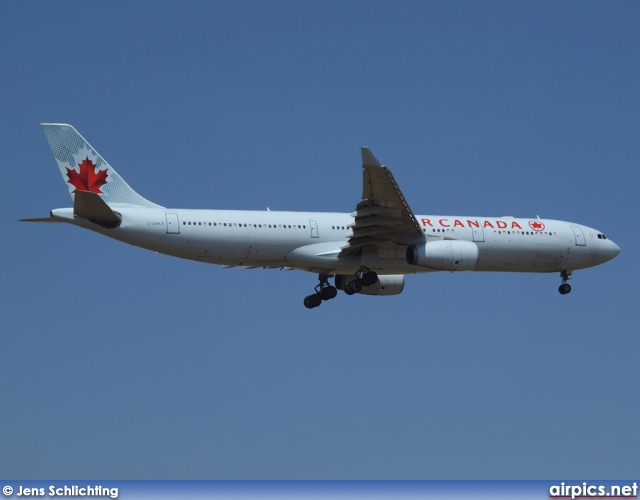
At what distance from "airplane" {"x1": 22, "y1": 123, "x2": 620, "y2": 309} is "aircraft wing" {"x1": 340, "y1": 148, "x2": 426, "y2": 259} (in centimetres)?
4

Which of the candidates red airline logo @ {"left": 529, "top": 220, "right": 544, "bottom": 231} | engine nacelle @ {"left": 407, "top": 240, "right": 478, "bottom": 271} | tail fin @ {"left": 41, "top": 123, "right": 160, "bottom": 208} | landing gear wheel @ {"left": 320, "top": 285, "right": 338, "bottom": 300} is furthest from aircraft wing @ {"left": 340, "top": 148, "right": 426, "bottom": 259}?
tail fin @ {"left": 41, "top": 123, "right": 160, "bottom": 208}

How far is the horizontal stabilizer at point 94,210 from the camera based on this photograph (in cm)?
4494

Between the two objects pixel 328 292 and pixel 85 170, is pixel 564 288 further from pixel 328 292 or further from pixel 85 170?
pixel 85 170

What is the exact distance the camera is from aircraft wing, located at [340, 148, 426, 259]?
4591 cm

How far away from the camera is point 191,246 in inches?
1858

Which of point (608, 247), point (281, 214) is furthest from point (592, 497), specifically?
point (608, 247)

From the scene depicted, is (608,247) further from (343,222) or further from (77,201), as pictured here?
(77,201)

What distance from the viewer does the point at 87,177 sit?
159ft

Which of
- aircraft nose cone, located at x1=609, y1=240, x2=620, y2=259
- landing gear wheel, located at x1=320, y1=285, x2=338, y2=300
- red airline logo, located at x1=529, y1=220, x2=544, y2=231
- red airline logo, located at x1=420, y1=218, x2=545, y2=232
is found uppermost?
aircraft nose cone, located at x1=609, y1=240, x2=620, y2=259

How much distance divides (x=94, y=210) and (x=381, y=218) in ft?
34.6

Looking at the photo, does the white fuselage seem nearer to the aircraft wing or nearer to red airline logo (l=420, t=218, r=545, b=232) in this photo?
red airline logo (l=420, t=218, r=545, b=232)

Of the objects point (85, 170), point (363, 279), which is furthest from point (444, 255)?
point (85, 170)

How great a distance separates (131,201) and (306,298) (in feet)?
29.8

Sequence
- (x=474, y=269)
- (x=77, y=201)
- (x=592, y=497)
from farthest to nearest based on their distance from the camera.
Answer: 1. (x=474, y=269)
2. (x=77, y=201)
3. (x=592, y=497)
